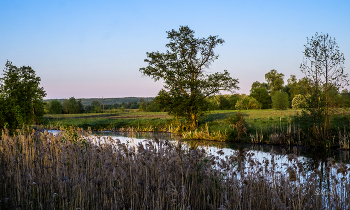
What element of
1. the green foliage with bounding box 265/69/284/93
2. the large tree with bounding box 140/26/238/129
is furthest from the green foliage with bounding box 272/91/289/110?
the large tree with bounding box 140/26/238/129

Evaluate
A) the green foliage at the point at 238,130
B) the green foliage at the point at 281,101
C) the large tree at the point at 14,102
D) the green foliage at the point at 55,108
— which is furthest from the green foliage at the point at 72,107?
the green foliage at the point at 238,130

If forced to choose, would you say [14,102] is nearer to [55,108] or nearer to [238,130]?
[238,130]

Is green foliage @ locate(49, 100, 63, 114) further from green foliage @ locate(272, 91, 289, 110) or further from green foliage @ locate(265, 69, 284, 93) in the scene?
green foliage @ locate(265, 69, 284, 93)

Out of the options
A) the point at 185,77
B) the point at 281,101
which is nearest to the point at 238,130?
the point at 185,77

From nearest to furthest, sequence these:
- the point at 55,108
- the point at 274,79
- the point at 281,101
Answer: the point at 281,101, the point at 55,108, the point at 274,79

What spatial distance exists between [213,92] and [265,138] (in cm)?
858

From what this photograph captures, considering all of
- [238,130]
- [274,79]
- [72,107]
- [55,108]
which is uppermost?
[274,79]

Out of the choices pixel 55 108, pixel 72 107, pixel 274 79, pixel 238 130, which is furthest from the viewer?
pixel 274 79

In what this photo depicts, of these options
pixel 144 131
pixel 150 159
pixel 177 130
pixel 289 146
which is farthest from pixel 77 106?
pixel 150 159

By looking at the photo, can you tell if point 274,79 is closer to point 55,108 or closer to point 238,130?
point 55,108

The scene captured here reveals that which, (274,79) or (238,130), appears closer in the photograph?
(238,130)

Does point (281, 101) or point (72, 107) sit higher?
point (281, 101)

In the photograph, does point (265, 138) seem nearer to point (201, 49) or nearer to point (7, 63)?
point (201, 49)

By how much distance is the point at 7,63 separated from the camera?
22.6m
